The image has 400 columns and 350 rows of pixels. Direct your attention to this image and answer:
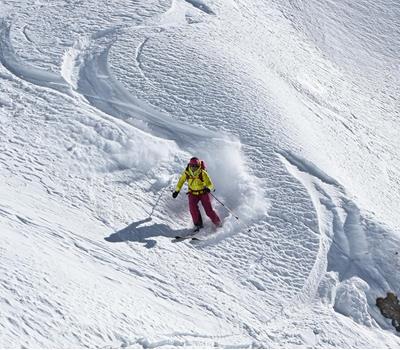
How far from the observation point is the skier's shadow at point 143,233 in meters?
13.2

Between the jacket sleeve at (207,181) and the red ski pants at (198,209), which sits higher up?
the jacket sleeve at (207,181)

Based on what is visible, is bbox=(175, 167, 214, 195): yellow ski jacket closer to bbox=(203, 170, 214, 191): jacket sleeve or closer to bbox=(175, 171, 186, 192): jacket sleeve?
bbox=(203, 170, 214, 191): jacket sleeve

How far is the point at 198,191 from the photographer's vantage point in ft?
46.0

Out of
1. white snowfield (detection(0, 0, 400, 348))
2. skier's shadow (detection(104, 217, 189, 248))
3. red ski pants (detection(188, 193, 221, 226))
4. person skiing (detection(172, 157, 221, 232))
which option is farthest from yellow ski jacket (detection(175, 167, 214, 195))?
skier's shadow (detection(104, 217, 189, 248))

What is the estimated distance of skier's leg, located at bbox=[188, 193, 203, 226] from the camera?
1398cm

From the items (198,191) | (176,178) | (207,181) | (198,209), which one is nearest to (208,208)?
(198,209)

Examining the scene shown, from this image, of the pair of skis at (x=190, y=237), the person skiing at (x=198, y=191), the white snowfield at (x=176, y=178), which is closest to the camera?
the white snowfield at (x=176, y=178)

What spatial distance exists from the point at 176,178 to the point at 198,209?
1.30m

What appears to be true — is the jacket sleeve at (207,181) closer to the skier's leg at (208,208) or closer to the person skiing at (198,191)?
the person skiing at (198,191)

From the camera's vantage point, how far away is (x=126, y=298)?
37.2 ft

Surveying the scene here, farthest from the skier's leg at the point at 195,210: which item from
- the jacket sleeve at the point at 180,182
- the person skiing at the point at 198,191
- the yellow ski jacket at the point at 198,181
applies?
the jacket sleeve at the point at 180,182

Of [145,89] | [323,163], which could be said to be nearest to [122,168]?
[145,89]

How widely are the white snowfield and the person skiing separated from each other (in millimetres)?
397

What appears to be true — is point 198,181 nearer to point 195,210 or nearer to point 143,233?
point 195,210
